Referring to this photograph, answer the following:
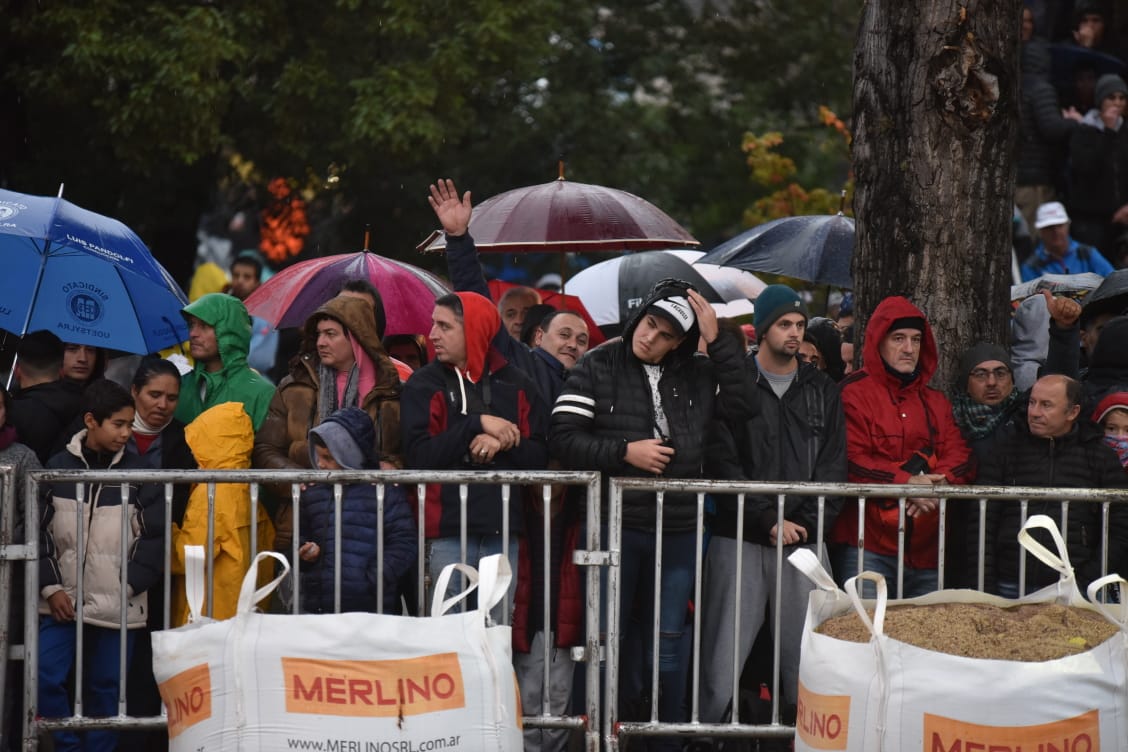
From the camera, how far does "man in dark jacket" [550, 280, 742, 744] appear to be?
258 inches

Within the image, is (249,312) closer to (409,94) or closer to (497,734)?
(497,734)


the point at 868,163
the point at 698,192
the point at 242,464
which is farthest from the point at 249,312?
the point at 698,192

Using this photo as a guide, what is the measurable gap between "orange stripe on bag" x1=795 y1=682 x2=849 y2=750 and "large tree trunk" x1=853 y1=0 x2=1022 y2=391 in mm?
2910

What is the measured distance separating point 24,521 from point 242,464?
0.99 metres

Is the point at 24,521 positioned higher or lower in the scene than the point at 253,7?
lower

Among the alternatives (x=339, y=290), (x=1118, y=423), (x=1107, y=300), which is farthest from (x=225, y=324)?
(x=1107, y=300)

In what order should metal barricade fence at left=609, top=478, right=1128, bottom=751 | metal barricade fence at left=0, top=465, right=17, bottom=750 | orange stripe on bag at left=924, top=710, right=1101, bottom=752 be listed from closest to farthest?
orange stripe on bag at left=924, top=710, right=1101, bottom=752
metal barricade fence at left=0, top=465, right=17, bottom=750
metal barricade fence at left=609, top=478, right=1128, bottom=751

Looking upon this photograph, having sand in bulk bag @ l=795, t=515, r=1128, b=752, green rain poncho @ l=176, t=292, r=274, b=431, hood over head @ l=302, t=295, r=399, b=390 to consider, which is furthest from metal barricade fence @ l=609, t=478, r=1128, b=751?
green rain poncho @ l=176, t=292, r=274, b=431

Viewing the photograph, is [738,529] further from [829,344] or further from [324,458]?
[829,344]

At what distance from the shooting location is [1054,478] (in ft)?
21.8

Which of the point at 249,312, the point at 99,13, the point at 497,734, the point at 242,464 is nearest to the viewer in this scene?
the point at 497,734

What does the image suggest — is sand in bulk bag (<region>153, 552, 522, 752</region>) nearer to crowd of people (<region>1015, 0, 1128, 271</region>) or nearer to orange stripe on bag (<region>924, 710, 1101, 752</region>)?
orange stripe on bag (<region>924, 710, 1101, 752</region>)

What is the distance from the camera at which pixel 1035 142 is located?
13.9 metres

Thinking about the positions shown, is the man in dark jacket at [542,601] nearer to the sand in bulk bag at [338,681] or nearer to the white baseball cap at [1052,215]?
the sand in bulk bag at [338,681]
